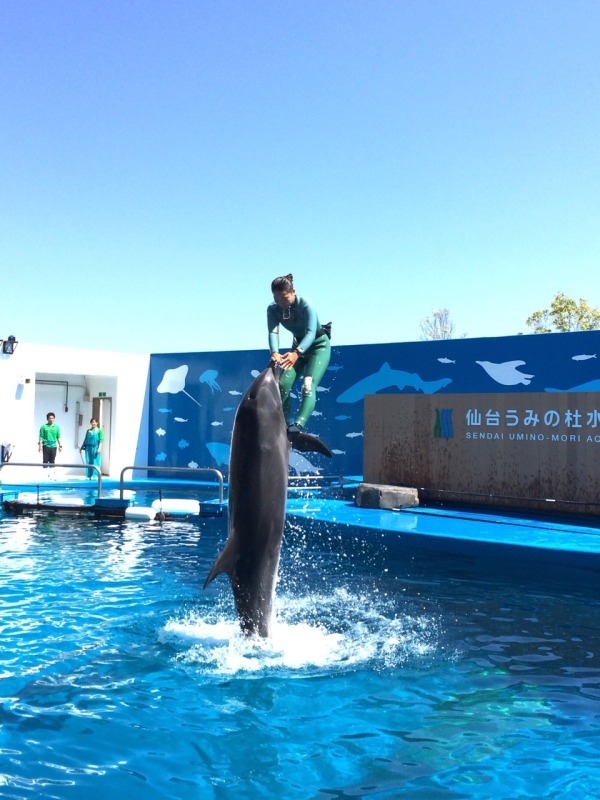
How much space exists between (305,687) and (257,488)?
1272mm

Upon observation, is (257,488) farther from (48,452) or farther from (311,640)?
(48,452)

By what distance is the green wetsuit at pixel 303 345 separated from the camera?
4934 mm

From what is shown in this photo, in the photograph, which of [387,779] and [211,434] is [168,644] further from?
[211,434]

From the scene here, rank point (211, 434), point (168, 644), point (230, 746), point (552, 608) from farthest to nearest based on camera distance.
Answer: point (211, 434) < point (552, 608) < point (168, 644) < point (230, 746)

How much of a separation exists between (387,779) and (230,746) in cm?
80

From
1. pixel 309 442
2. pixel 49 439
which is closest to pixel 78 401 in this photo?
pixel 49 439

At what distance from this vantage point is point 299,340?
5.08 m

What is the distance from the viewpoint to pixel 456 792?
326 cm

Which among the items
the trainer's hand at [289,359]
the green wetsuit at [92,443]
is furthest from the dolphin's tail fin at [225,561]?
the green wetsuit at [92,443]

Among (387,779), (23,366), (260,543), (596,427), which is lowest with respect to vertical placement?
(387,779)

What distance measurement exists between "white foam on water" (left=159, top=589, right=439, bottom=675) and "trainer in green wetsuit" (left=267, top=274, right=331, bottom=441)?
152 centimetres

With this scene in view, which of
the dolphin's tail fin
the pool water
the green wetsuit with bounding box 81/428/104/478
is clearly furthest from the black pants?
the dolphin's tail fin

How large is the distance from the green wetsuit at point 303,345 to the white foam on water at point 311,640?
154 centimetres

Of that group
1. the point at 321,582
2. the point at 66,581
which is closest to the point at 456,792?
the point at 321,582
